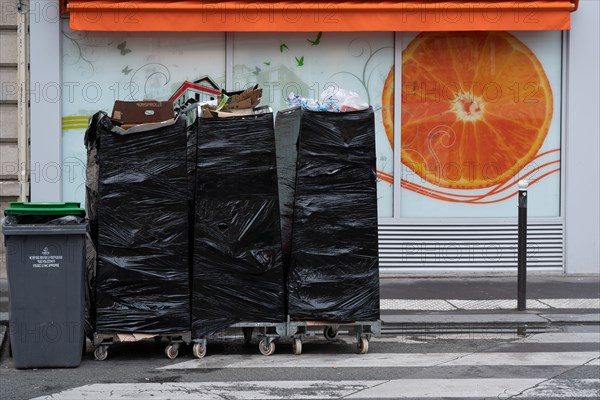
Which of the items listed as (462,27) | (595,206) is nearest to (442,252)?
(595,206)

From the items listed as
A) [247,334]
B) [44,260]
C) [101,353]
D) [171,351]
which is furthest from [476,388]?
[44,260]

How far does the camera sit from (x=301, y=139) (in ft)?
26.1

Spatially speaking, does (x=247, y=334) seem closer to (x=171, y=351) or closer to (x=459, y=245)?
(x=171, y=351)

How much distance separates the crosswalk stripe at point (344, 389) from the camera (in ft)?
21.6

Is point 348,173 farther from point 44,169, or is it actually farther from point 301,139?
point 44,169

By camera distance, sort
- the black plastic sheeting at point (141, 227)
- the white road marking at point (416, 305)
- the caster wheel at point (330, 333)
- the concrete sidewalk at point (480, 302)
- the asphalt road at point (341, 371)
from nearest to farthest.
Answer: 1. the asphalt road at point (341, 371)
2. the black plastic sheeting at point (141, 227)
3. the caster wheel at point (330, 333)
4. the concrete sidewalk at point (480, 302)
5. the white road marking at point (416, 305)

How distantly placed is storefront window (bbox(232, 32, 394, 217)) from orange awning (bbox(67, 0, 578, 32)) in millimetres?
Answer: 456

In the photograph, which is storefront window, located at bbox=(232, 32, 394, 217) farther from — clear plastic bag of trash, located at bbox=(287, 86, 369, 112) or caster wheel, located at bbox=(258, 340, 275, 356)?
caster wheel, located at bbox=(258, 340, 275, 356)

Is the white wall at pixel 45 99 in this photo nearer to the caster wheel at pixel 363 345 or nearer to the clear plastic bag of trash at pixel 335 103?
the clear plastic bag of trash at pixel 335 103

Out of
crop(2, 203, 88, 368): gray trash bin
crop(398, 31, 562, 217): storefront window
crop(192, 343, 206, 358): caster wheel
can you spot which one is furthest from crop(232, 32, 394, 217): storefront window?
crop(2, 203, 88, 368): gray trash bin

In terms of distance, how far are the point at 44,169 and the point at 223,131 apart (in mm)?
4803

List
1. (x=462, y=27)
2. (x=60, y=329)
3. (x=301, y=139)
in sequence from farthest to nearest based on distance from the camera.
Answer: (x=462, y=27) → (x=301, y=139) → (x=60, y=329)

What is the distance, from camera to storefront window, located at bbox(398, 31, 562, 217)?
12219 millimetres

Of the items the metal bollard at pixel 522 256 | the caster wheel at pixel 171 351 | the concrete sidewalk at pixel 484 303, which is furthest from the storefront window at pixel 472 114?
the caster wheel at pixel 171 351
